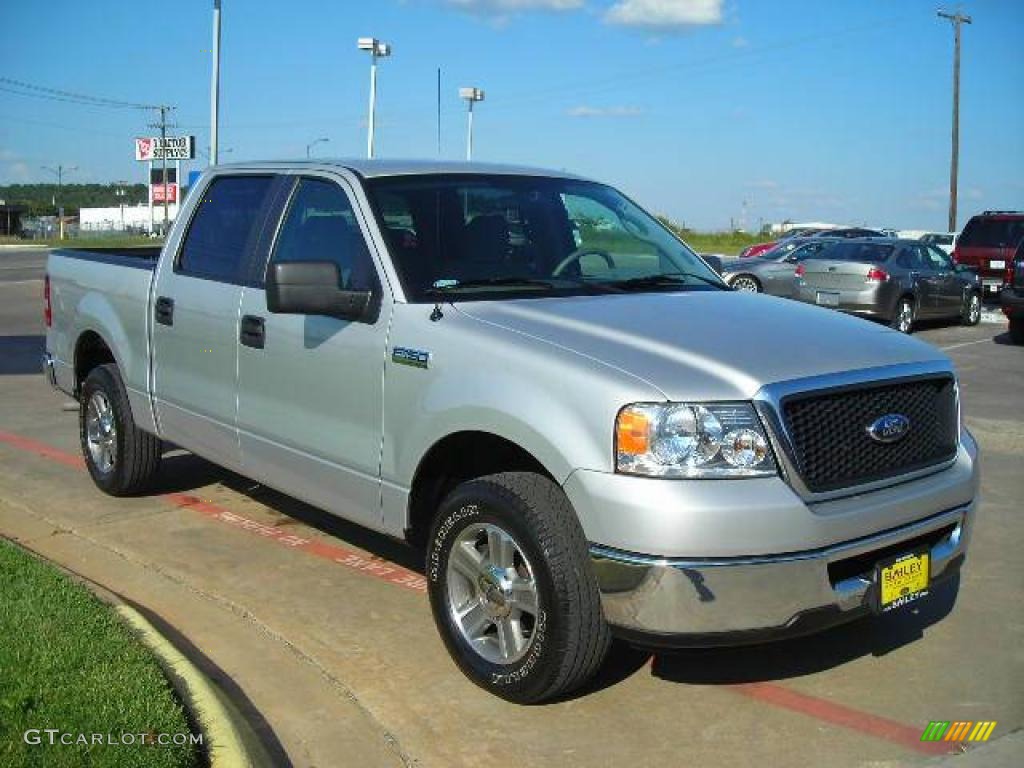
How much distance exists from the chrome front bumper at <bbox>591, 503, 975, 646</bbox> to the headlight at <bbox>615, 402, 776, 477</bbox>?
0.29 metres

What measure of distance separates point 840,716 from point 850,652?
63 centimetres

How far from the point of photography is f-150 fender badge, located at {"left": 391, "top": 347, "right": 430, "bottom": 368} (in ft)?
14.0

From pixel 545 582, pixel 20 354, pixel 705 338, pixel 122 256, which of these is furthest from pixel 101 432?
pixel 20 354

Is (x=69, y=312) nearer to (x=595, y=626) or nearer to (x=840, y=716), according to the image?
(x=595, y=626)

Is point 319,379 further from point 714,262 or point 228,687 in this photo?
point 714,262

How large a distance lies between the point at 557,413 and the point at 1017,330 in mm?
15185

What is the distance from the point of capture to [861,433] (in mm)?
3773

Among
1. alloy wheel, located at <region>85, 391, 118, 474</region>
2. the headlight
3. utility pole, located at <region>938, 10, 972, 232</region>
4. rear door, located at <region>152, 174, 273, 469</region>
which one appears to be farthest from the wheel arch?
utility pole, located at <region>938, 10, 972, 232</region>

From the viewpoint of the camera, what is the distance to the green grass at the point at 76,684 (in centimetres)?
332

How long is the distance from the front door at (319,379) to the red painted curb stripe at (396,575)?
2.32 ft

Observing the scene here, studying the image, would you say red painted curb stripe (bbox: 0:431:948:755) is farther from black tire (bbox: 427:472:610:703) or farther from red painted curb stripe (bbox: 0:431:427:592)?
A: black tire (bbox: 427:472:610:703)

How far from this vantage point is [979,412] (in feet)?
34.5

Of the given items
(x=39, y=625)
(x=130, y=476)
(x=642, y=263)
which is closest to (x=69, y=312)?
(x=130, y=476)

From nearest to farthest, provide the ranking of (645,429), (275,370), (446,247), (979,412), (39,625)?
1. (645,429)
2. (39,625)
3. (446,247)
4. (275,370)
5. (979,412)
